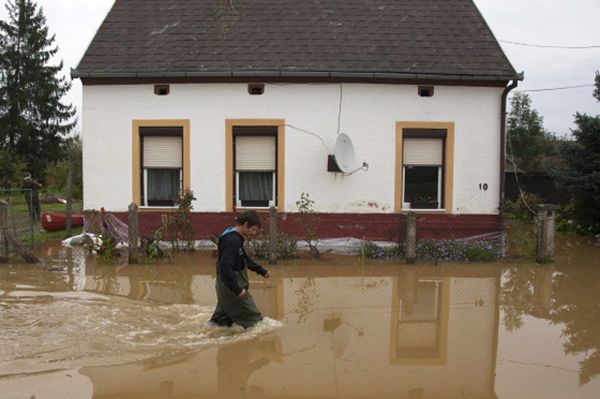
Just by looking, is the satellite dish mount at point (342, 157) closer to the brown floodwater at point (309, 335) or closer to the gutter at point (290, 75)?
the gutter at point (290, 75)

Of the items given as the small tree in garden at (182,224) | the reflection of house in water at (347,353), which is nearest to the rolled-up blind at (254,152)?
the small tree in garden at (182,224)

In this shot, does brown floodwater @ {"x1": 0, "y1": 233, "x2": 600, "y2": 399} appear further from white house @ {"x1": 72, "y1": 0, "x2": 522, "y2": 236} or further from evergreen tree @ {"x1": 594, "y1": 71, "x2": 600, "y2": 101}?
evergreen tree @ {"x1": 594, "y1": 71, "x2": 600, "y2": 101}

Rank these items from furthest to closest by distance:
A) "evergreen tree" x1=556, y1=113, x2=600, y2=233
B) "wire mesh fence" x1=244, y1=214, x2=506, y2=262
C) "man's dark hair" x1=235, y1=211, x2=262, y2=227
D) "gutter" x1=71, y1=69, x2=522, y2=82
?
"evergreen tree" x1=556, y1=113, x2=600, y2=233, "gutter" x1=71, y1=69, x2=522, y2=82, "wire mesh fence" x1=244, y1=214, x2=506, y2=262, "man's dark hair" x1=235, y1=211, x2=262, y2=227

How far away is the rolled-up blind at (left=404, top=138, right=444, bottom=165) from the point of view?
42.0 ft

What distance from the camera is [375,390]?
4914mm

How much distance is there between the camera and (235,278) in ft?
20.2

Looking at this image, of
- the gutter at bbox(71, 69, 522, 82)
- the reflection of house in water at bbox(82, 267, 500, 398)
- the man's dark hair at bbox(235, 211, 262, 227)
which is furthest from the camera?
the gutter at bbox(71, 69, 522, 82)

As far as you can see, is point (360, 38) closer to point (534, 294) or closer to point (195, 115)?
point (195, 115)

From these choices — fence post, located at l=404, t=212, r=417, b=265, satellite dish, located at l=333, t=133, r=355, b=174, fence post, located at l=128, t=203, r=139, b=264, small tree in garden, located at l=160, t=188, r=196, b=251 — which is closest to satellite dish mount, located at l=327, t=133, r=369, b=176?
satellite dish, located at l=333, t=133, r=355, b=174

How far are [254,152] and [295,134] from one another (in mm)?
1052

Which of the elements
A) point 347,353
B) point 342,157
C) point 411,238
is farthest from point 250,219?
point 342,157

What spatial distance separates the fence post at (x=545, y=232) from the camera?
10.8 m

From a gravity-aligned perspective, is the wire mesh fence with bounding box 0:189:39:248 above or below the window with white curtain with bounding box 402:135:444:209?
below

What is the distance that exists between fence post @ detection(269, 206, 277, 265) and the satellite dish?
2.23m
